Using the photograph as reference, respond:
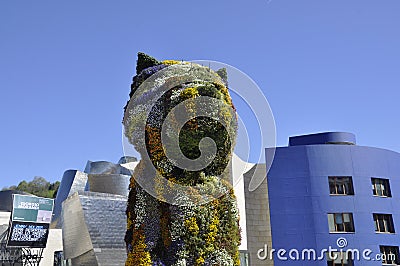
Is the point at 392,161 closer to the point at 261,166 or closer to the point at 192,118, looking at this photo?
the point at 261,166

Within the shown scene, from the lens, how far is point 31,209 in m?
25.1

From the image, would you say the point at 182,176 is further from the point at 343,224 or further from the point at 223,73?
the point at 343,224

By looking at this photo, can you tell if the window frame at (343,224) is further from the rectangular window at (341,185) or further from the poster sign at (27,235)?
the poster sign at (27,235)

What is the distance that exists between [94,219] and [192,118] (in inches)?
475

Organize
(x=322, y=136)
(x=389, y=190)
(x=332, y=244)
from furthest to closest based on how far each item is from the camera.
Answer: (x=322, y=136), (x=389, y=190), (x=332, y=244)

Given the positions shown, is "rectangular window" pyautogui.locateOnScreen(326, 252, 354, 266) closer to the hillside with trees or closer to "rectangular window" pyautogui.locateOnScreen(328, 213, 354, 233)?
"rectangular window" pyautogui.locateOnScreen(328, 213, 354, 233)

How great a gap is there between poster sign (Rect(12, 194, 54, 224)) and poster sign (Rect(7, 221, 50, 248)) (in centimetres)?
26

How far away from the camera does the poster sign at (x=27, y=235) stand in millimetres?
24094

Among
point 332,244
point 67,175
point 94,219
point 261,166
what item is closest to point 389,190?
point 332,244

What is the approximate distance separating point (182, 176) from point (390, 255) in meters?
19.9

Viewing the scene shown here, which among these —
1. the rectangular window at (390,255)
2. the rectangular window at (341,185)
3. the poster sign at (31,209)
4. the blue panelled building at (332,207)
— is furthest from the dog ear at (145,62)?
the rectangular window at (390,255)

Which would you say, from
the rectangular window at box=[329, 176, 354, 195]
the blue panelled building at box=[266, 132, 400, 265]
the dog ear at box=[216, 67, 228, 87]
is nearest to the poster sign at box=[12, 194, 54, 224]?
the blue panelled building at box=[266, 132, 400, 265]

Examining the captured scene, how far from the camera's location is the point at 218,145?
43.7 feet

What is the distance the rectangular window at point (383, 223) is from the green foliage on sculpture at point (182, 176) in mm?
17636
